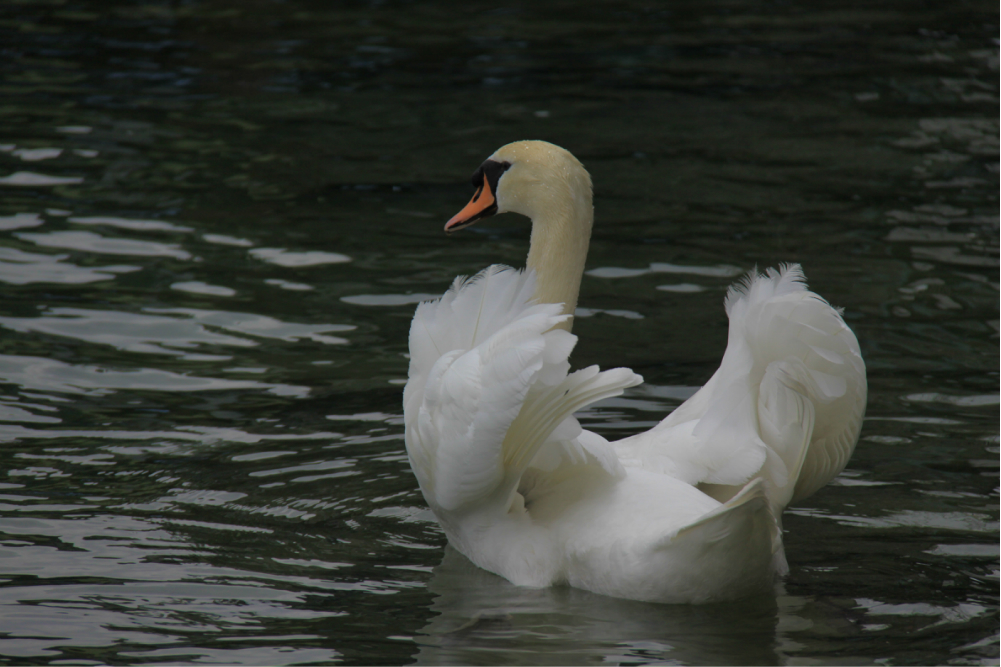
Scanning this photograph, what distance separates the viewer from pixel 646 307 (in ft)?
26.1

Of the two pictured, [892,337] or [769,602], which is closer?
[769,602]

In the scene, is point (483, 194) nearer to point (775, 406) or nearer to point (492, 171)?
point (492, 171)

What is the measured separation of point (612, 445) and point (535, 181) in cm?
106

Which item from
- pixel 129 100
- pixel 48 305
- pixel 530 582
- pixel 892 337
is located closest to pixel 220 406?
pixel 48 305

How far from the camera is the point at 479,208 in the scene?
17.9 ft

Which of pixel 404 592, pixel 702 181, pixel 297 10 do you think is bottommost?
pixel 404 592

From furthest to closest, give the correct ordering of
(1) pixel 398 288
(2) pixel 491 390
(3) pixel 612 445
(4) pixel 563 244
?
(1) pixel 398 288
(4) pixel 563 244
(3) pixel 612 445
(2) pixel 491 390

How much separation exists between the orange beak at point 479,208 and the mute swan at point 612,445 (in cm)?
40

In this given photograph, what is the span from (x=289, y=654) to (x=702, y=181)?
7187 millimetres

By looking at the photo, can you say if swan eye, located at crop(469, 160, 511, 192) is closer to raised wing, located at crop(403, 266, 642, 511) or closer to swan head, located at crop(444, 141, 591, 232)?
swan head, located at crop(444, 141, 591, 232)

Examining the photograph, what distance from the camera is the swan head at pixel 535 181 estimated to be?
510 cm

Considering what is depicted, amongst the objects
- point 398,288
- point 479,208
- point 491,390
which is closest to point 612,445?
point 491,390

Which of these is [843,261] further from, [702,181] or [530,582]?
[530,582]

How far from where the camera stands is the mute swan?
415 cm
